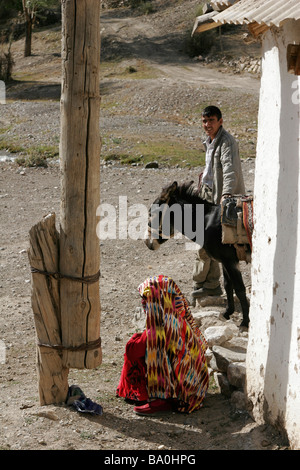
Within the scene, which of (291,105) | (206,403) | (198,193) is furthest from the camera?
(198,193)

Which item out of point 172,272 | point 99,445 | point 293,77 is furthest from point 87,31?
point 172,272

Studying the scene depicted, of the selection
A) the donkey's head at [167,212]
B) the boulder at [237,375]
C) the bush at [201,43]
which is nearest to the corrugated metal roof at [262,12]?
the donkey's head at [167,212]

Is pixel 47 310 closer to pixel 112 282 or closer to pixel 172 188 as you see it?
pixel 172 188

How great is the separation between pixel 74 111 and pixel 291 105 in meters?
1.34

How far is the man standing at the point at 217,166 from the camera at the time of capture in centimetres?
A: 645

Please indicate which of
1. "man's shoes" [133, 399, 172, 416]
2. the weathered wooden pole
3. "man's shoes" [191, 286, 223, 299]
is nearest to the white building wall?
"man's shoes" [133, 399, 172, 416]

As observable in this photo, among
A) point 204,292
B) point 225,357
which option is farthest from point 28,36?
point 225,357

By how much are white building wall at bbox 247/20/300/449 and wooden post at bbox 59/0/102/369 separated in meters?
1.11

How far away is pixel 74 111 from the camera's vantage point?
4.19 metres

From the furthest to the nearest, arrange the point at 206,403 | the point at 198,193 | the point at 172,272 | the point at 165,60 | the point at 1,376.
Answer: the point at 165,60
the point at 172,272
the point at 198,193
the point at 1,376
the point at 206,403

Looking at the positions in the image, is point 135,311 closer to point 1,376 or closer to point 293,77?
point 1,376

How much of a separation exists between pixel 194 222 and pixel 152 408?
2.10 metres

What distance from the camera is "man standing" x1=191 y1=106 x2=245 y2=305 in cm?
645

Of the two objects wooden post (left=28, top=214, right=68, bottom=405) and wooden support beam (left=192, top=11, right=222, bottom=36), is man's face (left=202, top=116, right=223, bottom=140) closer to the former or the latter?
wooden support beam (left=192, top=11, right=222, bottom=36)
